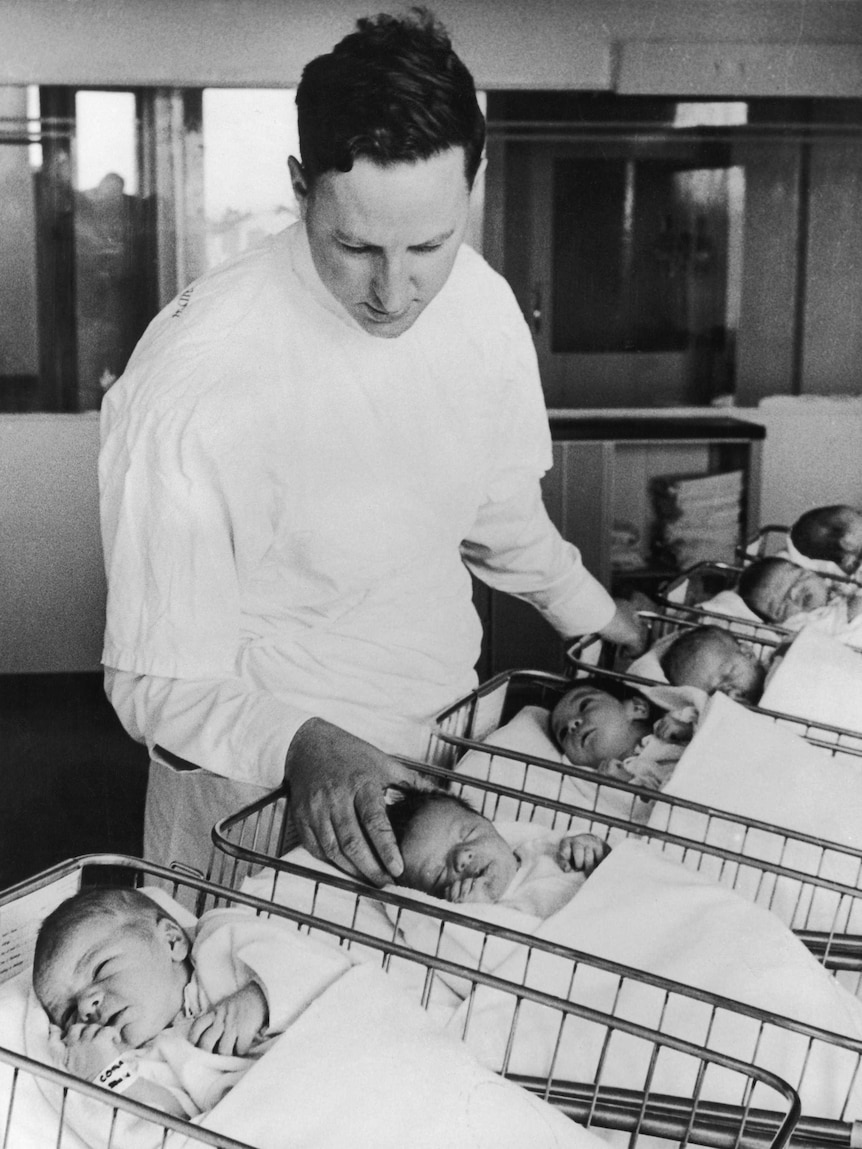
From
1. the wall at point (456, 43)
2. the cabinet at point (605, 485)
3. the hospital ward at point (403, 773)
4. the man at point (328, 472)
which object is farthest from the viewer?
the cabinet at point (605, 485)

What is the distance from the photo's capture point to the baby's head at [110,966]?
1.04 metres

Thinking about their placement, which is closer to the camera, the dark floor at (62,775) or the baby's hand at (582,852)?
the baby's hand at (582,852)

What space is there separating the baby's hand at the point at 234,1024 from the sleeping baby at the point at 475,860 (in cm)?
35

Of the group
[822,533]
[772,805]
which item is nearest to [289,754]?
[772,805]

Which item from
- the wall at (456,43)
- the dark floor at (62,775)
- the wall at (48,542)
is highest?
the wall at (456,43)

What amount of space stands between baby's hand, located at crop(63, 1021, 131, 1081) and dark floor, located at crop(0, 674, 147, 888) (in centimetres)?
211

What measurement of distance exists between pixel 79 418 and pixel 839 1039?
386 centimetres

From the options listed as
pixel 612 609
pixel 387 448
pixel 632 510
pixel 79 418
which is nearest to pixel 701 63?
pixel 632 510

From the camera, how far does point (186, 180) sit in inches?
173

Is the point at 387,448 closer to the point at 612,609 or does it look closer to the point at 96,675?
the point at 612,609

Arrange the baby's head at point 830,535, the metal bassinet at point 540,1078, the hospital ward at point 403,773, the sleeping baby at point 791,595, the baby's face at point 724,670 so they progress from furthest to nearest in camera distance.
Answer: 1. the baby's head at point 830,535
2. the sleeping baby at point 791,595
3. the baby's face at point 724,670
4. the hospital ward at point 403,773
5. the metal bassinet at point 540,1078

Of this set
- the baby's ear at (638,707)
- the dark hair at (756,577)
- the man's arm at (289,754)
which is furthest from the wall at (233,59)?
the man's arm at (289,754)

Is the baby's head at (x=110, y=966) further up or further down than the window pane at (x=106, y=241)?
further down

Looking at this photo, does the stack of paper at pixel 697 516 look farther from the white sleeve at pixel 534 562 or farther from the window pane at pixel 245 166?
the white sleeve at pixel 534 562
